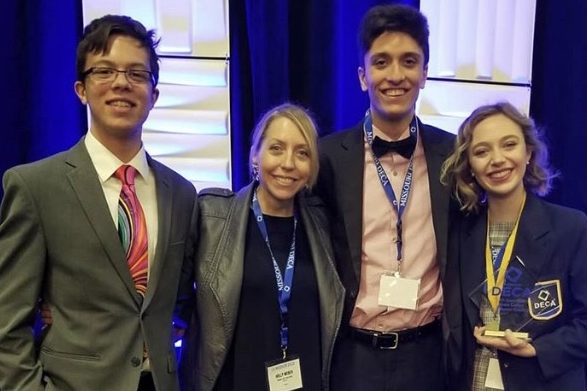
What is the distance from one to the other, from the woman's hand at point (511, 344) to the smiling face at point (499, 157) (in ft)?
1.45

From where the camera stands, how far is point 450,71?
267 centimetres

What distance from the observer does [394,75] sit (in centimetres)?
205

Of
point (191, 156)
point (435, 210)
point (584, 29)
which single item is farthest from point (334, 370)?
point (584, 29)

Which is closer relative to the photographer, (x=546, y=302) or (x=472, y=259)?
(x=546, y=302)

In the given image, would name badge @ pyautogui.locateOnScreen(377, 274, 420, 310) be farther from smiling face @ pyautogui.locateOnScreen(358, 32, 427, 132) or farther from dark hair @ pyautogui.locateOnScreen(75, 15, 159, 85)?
dark hair @ pyautogui.locateOnScreen(75, 15, 159, 85)

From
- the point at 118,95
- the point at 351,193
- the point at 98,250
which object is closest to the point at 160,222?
the point at 98,250

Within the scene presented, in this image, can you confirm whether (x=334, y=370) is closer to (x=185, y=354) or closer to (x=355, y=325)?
(x=355, y=325)

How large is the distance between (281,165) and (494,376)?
0.94m

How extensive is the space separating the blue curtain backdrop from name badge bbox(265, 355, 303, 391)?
1.04 meters

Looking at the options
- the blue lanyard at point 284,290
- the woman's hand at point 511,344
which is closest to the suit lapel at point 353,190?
the blue lanyard at point 284,290

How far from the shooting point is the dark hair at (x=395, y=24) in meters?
2.08

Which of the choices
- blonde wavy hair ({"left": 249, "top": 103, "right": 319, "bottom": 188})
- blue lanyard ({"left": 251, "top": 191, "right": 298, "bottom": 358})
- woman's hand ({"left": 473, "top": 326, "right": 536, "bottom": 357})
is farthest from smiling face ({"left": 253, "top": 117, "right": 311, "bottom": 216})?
woman's hand ({"left": 473, "top": 326, "right": 536, "bottom": 357})

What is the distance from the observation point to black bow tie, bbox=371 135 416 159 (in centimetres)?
210

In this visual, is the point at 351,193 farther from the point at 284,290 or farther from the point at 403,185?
the point at 284,290
